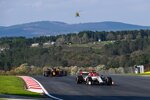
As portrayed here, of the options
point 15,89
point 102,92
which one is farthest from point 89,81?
point 102,92

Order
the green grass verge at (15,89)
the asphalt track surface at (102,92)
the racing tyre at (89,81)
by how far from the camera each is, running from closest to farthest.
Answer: the asphalt track surface at (102,92), the green grass verge at (15,89), the racing tyre at (89,81)

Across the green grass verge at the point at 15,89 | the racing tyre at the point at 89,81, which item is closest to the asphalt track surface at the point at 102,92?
the green grass verge at the point at 15,89

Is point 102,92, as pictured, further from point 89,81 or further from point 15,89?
point 89,81

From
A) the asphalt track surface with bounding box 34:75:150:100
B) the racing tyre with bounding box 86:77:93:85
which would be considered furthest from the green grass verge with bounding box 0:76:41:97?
the racing tyre with bounding box 86:77:93:85

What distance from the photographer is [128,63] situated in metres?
113

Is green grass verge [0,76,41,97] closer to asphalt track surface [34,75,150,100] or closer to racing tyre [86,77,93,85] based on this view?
asphalt track surface [34,75,150,100]

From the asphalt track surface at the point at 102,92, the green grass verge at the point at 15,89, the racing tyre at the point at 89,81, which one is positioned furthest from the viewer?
the racing tyre at the point at 89,81

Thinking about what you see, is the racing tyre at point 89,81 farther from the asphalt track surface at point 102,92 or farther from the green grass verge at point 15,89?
the green grass verge at point 15,89

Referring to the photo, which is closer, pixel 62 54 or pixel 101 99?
pixel 101 99

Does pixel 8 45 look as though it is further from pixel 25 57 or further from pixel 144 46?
pixel 144 46

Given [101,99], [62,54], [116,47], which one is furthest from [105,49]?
[101,99]

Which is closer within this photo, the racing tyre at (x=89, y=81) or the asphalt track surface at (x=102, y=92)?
the asphalt track surface at (x=102, y=92)

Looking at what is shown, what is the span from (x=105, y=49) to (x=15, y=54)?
2628 centimetres

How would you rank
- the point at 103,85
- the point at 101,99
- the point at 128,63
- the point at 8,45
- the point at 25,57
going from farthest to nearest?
the point at 8,45 → the point at 25,57 → the point at 128,63 → the point at 103,85 → the point at 101,99
